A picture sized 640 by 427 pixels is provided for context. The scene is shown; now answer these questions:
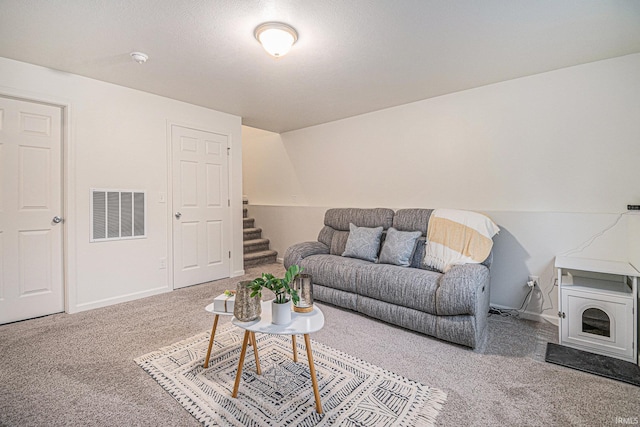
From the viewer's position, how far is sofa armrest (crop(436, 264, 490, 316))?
2193mm

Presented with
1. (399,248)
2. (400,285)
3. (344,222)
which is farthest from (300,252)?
(400,285)

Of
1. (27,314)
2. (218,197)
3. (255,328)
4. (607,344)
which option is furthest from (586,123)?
(27,314)

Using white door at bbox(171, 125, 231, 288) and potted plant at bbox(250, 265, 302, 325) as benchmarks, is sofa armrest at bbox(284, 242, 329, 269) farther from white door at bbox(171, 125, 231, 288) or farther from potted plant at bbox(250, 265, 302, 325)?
potted plant at bbox(250, 265, 302, 325)

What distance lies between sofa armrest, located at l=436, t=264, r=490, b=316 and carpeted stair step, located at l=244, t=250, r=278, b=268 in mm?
3291

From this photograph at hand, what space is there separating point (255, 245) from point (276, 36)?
3762 millimetres

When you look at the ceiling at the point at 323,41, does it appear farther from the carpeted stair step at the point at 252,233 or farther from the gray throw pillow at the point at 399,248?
the carpeted stair step at the point at 252,233

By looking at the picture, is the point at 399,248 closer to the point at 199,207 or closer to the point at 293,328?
the point at 293,328

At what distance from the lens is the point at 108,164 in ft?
10.4

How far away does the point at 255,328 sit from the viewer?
1.59m

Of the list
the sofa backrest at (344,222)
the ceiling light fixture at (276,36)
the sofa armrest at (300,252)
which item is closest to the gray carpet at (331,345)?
the sofa armrest at (300,252)

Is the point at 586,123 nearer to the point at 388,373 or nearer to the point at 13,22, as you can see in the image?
the point at 388,373

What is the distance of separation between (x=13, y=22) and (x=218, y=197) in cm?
247

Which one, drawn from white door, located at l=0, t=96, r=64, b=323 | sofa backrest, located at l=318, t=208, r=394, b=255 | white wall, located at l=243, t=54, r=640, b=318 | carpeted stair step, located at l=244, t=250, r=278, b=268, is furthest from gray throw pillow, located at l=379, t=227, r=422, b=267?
white door, located at l=0, t=96, r=64, b=323

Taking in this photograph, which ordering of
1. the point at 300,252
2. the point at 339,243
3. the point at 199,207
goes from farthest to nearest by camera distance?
1. the point at 199,207
2. the point at 339,243
3. the point at 300,252
